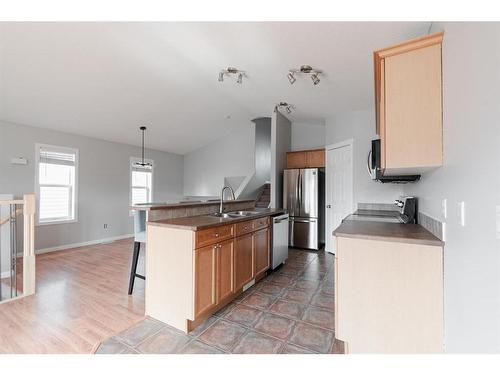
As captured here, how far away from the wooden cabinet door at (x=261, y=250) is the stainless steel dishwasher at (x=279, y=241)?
0.18 m

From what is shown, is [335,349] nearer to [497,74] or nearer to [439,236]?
[439,236]

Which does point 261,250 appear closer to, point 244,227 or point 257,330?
point 244,227

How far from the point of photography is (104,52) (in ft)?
9.70

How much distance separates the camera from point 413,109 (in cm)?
150

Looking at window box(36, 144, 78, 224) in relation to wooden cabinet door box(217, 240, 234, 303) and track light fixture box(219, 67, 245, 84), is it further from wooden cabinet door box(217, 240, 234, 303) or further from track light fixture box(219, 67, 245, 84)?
wooden cabinet door box(217, 240, 234, 303)

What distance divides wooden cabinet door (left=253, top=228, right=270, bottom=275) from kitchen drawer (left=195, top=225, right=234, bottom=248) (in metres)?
0.59

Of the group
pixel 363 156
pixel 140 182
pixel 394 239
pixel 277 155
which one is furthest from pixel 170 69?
pixel 140 182

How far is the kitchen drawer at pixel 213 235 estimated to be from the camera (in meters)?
2.01

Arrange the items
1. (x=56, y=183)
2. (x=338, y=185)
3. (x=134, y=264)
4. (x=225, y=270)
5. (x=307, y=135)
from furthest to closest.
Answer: (x=307, y=135) < (x=56, y=183) < (x=338, y=185) < (x=134, y=264) < (x=225, y=270)

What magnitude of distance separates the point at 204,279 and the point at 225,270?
305 millimetres

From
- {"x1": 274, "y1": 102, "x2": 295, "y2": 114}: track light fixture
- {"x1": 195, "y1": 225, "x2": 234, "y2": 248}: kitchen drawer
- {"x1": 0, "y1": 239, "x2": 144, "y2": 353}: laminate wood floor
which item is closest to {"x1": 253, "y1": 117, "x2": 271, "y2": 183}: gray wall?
{"x1": 274, "y1": 102, "x2": 295, "y2": 114}: track light fixture

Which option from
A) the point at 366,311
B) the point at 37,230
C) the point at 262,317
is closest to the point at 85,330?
the point at 262,317

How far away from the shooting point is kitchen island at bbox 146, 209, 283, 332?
198cm
